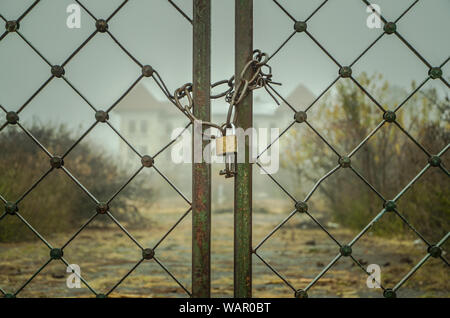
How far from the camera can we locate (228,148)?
3.43 ft

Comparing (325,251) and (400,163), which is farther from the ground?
(400,163)

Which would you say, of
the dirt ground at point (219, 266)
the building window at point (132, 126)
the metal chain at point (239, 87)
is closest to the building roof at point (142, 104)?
the building window at point (132, 126)

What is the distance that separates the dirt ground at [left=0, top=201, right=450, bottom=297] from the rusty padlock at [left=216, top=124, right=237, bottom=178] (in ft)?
6.73

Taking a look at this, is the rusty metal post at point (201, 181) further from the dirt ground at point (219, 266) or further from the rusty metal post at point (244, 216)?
the dirt ground at point (219, 266)

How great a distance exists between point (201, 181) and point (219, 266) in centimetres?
313

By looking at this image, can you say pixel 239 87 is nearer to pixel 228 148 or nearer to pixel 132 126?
pixel 228 148

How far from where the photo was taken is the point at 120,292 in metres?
3.14

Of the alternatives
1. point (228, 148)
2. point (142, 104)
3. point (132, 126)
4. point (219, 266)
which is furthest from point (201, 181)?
point (142, 104)

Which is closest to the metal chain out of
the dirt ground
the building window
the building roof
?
the dirt ground

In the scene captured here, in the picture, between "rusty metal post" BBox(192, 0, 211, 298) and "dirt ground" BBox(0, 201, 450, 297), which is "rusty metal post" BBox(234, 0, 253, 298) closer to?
"rusty metal post" BBox(192, 0, 211, 298)
